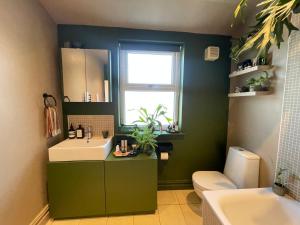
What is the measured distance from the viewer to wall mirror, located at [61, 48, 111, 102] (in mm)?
2004

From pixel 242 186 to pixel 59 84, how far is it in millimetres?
2524

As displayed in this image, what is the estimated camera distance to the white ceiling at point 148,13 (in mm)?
1822

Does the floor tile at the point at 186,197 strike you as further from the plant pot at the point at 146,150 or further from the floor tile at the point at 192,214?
the plant pot at the point at 146,150

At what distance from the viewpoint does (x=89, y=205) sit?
1.83 meters

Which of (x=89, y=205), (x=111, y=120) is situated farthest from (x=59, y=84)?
(x=89, y=205)

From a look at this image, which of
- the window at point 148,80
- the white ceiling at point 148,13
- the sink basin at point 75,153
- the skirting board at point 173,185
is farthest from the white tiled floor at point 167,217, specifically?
the white ceiling at point 148,13

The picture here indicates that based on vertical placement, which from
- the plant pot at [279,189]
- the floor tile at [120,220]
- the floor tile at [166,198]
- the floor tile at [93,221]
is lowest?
the floor tile at [93,221]

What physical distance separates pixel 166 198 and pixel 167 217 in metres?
0.35

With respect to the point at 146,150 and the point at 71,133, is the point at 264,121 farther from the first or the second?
the point at 71,133

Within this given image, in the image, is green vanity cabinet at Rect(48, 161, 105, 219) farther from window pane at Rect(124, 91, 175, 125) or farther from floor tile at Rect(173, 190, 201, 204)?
floor tile at Rect(173, 190, 201, 204)

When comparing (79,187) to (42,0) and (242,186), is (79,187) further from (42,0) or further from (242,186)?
(42,0)

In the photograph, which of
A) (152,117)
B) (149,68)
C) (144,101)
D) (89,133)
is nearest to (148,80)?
(149,68)

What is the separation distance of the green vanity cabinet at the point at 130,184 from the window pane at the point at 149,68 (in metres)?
1.15

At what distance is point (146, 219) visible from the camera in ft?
6.15
